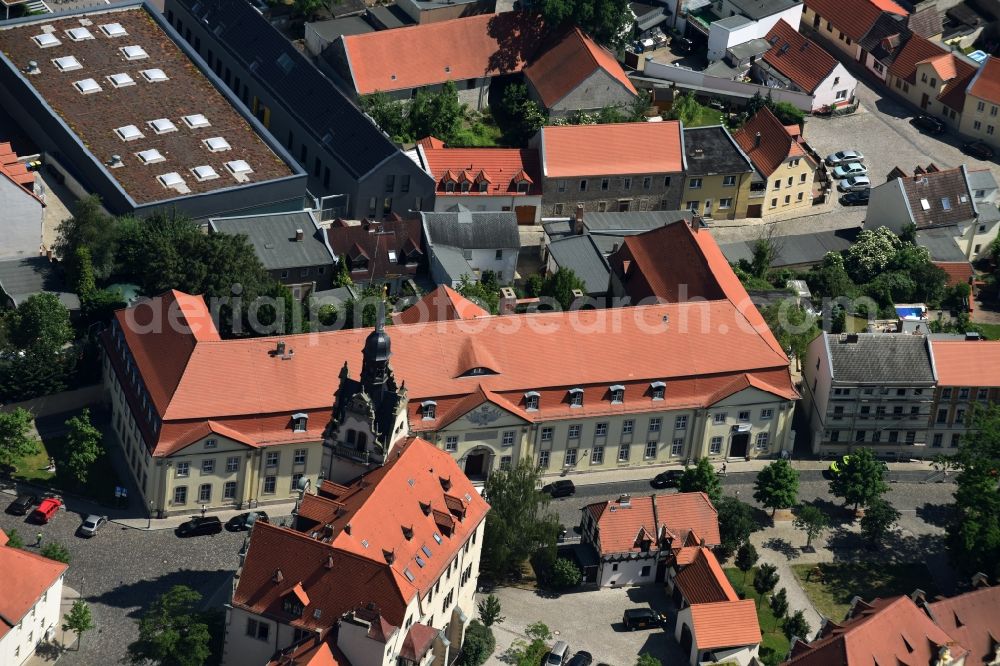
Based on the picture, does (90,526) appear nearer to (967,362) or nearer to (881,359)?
(881,359)

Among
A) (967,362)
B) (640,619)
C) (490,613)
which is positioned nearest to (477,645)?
(490,613)

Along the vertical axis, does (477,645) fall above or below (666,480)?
below

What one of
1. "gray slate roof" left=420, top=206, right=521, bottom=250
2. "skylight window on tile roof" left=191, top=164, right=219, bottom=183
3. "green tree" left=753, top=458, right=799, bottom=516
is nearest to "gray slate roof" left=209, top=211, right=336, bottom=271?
"skylight window on tile roof" left=191, top=164, right=219, bottom=183

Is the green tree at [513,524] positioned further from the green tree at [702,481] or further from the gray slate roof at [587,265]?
the gray slate roof at [587,265]

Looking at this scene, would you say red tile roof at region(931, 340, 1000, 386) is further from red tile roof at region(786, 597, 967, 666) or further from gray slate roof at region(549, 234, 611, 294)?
gray slate roof at region(549, 234, 611, 294)

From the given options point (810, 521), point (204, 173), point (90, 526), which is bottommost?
point (90, 526)

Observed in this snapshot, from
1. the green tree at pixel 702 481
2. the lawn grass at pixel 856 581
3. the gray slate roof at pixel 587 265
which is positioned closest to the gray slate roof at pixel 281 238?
the gray slate roof at pixel 587 265

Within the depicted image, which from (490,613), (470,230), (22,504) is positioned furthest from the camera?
(470,230)
